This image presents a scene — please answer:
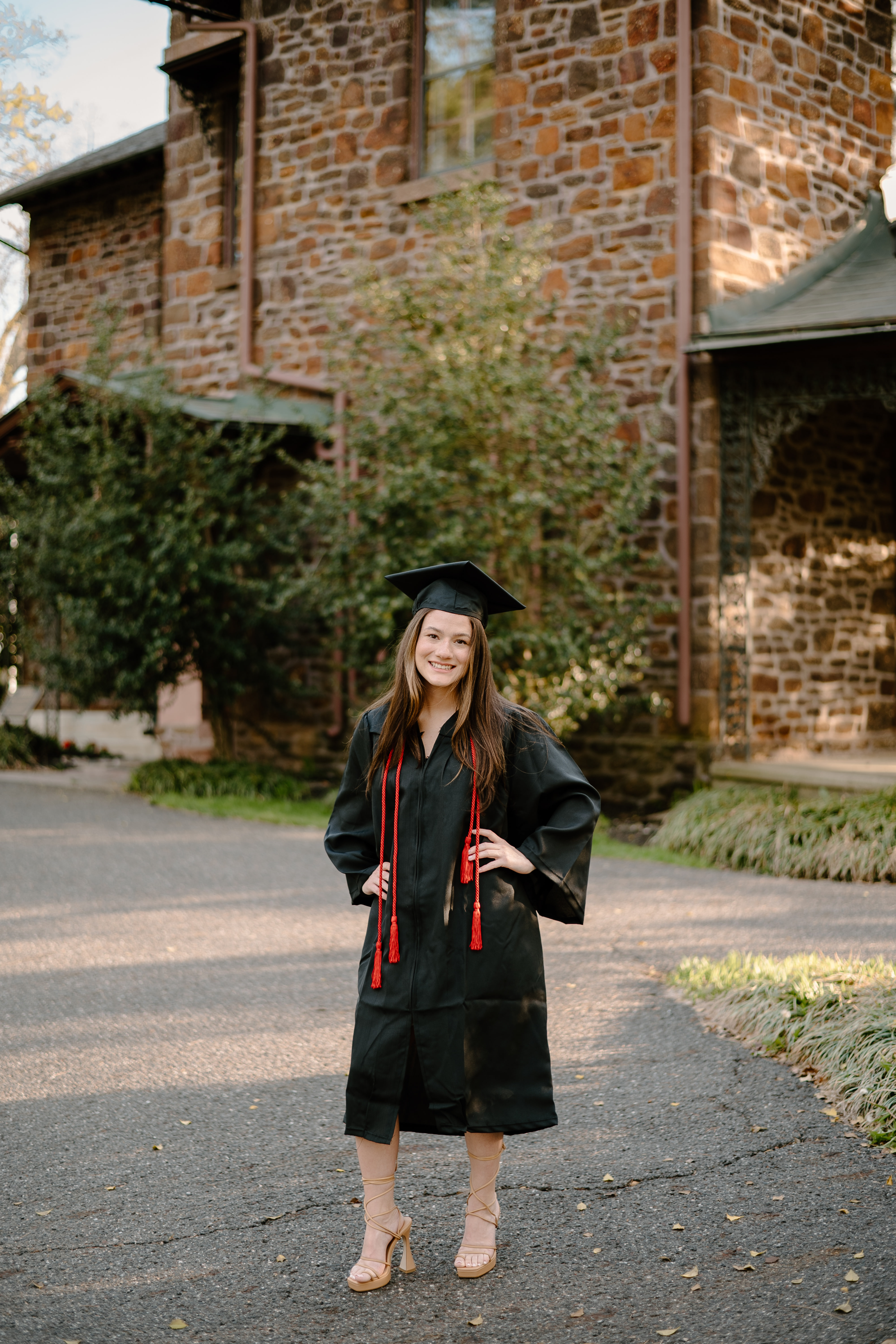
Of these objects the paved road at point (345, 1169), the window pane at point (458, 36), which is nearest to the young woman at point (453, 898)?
the paved road at point (345, 1169)

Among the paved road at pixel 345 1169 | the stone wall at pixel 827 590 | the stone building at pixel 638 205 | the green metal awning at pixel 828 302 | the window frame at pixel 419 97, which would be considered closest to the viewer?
the paved road at pixel 345 1169

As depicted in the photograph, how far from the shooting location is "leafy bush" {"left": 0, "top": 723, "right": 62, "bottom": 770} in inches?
489

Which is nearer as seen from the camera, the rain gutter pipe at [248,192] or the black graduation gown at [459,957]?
the black graduation gown at [459,957]

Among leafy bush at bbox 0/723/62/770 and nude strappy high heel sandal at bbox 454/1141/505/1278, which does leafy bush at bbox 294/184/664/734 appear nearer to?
leafy bush at bbox 0/723/62/770

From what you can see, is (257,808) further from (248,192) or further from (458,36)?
(458,36)

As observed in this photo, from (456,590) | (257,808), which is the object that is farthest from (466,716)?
(257,808)

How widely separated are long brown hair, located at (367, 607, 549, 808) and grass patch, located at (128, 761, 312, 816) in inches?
303

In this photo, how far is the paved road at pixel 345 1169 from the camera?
2600 mm

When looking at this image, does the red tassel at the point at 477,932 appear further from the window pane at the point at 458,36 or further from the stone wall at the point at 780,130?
the window pane at the point at 458,36

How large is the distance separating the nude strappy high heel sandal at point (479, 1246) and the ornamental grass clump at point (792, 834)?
5.09 metres

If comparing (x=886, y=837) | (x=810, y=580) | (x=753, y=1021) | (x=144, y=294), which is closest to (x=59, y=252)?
(x=144, y=294)

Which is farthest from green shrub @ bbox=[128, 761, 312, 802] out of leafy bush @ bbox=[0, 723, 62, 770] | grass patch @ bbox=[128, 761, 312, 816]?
leafy bush @ bbox=[0, 723, 62, 770]

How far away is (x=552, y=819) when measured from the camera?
2848mm

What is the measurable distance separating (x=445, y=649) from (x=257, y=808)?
24.3 feet
